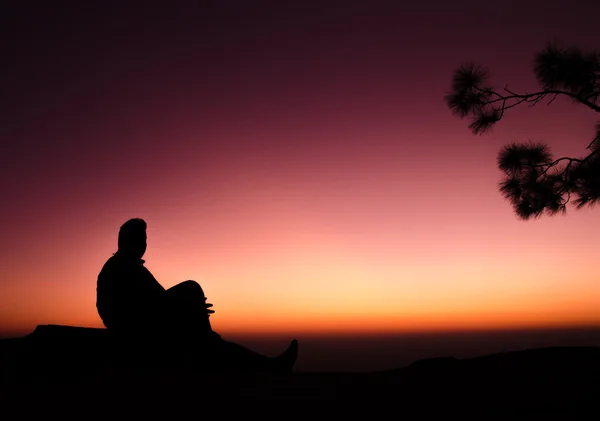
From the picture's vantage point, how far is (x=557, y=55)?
648cm

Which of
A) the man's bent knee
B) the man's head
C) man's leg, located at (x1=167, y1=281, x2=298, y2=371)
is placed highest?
the man's head

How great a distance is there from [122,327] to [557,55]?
20.3 ft

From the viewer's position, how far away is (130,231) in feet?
19.2

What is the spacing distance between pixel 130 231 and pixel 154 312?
0.96 meters

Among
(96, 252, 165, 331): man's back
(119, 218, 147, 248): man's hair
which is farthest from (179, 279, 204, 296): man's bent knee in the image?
(119, 218, 147, 248): man's hair

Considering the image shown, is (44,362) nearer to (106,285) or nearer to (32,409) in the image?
(106,285)

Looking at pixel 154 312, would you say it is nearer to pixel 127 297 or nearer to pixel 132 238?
pixel 127 297

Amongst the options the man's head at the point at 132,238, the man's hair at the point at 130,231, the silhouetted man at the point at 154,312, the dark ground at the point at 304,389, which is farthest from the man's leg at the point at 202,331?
the man's hair at the point at 130,231

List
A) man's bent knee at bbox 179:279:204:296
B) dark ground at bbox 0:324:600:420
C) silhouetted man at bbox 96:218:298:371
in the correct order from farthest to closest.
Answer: man's bent knee at bbox 179:279:204:296
silhouetted man at bbox 96:218:298:371
dark ground at bbox 0:324:600:420

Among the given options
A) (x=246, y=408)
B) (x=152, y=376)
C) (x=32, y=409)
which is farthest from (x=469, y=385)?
(x=32, y=409)

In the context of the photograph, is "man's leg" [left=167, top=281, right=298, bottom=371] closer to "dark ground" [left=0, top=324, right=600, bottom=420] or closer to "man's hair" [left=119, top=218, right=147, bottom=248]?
"dark ground" [left=0, top=324, right=600, bottom=420]

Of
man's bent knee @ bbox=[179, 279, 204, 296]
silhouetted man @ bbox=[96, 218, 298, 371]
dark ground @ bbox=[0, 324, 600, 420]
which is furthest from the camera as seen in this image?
man's bent knee @ bbox=[179, 279, 204, 296]

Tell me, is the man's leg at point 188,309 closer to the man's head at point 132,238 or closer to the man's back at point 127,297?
the man's back at point 127,297

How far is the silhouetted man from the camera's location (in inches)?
220
